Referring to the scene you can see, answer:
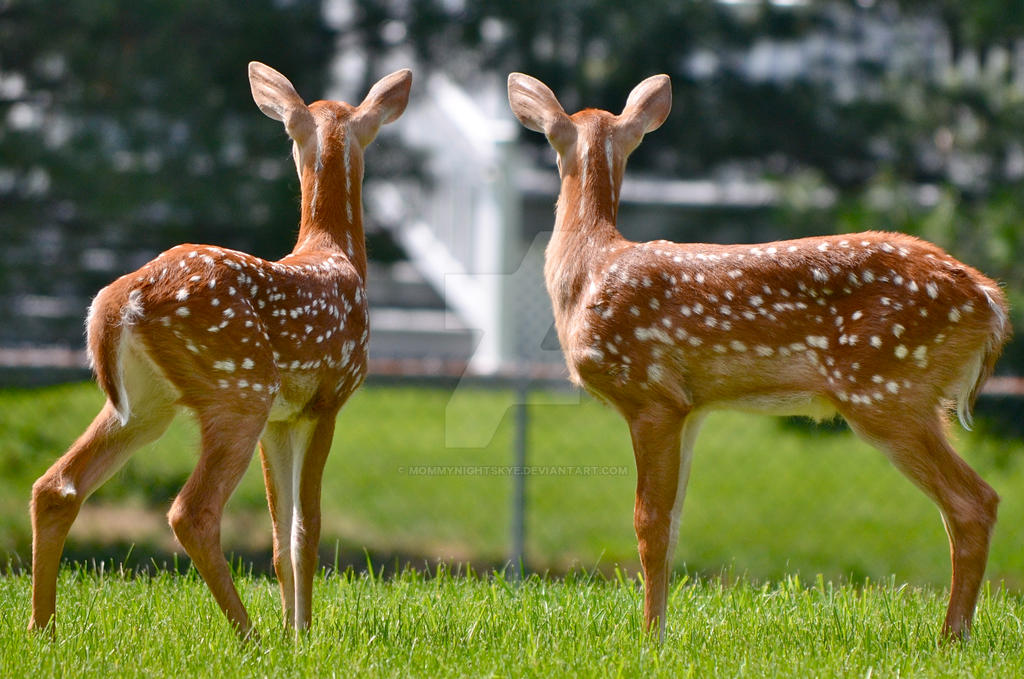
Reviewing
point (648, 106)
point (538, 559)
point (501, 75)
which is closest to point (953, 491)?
point (648, 106)

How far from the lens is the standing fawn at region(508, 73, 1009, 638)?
172 inches

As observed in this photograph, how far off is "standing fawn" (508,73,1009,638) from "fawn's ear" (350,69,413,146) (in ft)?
3.48

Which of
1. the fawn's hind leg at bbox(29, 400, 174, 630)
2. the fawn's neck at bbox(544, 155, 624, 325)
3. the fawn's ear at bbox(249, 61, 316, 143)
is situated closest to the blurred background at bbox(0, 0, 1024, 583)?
the fawn's neck at bbox(544, 155, 624, 325)

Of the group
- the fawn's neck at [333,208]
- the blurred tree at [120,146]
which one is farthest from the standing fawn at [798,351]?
the blurred tree at [120,146]

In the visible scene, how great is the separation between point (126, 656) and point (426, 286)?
11589 millimetres

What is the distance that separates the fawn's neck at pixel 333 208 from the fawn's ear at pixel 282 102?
15cm

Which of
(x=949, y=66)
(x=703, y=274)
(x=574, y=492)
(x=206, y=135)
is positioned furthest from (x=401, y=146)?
(x=703, y=274)

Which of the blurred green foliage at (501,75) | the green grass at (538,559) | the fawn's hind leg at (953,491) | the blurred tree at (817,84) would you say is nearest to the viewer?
the green grass at (538,559)

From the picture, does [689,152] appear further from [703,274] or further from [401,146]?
[703,274]

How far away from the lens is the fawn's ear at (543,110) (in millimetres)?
4984

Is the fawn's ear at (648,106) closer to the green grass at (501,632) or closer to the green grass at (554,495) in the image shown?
the green grass at (501,632)

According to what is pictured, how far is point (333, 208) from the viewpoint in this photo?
16.1 ft

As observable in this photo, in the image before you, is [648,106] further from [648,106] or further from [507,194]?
[507,194]

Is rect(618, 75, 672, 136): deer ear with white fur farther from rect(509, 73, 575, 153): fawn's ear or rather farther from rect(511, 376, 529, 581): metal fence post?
rect(511, 376, 529, 581): metal fence post
